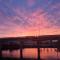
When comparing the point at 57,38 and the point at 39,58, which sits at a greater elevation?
the point at 57,38

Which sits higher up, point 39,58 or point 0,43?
point 0,43

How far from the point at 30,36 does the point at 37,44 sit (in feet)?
1.69

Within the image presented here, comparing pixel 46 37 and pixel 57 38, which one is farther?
pixel 46 37

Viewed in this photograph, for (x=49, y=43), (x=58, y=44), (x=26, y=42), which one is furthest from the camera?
(x=26, y=42)

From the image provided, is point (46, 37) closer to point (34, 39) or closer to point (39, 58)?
point (34, 39)

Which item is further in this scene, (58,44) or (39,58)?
(39,58)

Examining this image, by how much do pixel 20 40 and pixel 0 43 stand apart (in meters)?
0.91

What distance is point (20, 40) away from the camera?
6098 millimetres

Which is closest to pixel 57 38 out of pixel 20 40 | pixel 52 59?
pixel 20 40

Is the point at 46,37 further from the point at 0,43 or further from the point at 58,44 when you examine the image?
the point at 0,43

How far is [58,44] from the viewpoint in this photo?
5.18 meters

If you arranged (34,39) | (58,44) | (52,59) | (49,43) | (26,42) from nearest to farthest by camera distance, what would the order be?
(58,44) → (34,39) → (49,43) → (26,42) → (52,59)

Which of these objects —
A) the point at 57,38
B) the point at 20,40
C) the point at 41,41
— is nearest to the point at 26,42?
the point at 20,40

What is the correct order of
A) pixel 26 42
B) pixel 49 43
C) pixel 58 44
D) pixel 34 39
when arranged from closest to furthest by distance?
pixel 58 44
pixel 34 39
pixel 49 43
pixel 26 42
